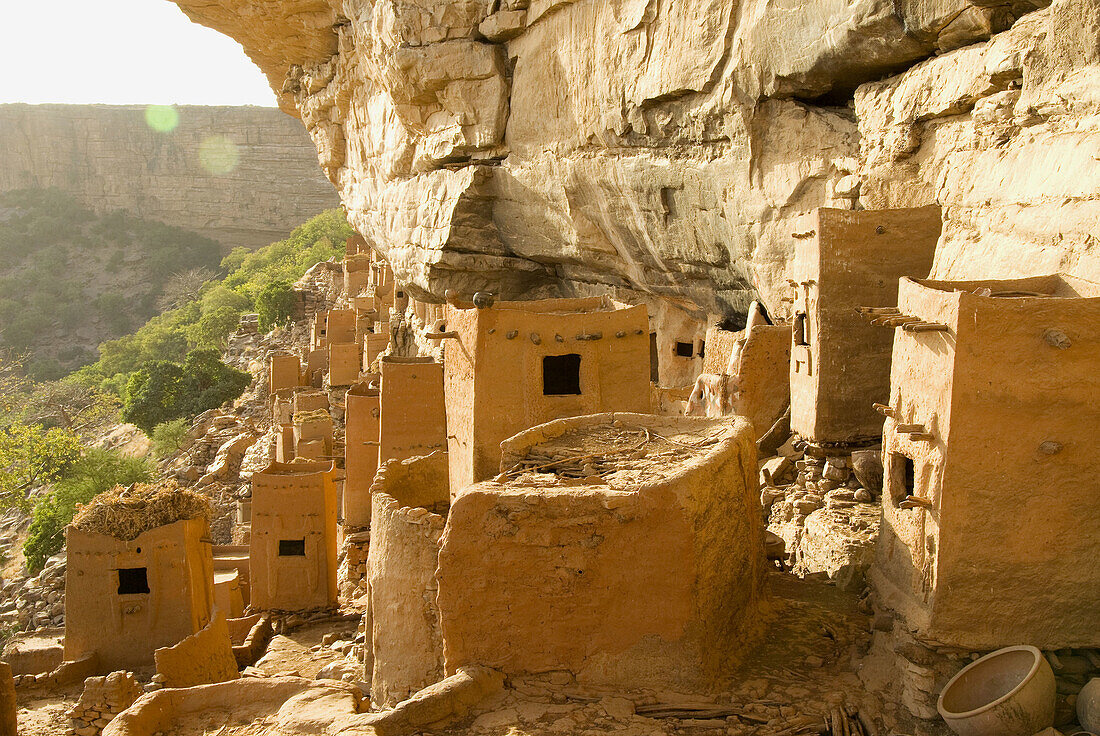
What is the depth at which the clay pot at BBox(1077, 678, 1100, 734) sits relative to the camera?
469cm

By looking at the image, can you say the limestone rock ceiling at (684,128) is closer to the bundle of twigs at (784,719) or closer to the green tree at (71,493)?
the bundle of twigs at (784,719)

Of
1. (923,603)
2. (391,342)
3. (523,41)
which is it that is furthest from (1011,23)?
(391,342)

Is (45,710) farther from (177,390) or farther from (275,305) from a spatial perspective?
(275,305)

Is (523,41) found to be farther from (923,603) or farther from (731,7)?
(923,603)

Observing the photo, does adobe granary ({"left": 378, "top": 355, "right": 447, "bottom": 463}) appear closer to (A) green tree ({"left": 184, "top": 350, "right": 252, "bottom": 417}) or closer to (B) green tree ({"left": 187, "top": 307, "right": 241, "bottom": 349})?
(A) green tree ({"left": 184, "top": 350, "right": 252, "bottom": 417})

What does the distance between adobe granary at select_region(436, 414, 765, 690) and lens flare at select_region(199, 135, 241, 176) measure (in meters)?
58.6

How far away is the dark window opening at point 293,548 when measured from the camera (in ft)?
35.6

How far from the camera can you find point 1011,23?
7.90m

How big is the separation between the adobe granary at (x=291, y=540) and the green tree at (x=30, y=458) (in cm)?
1738

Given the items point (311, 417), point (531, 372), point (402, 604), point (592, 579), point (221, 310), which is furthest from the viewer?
point (221, 310)

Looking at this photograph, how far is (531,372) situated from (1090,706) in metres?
4.95

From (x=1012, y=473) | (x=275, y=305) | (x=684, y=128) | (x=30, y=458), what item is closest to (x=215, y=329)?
(x=275, y=305)

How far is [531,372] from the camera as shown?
27.2 feet

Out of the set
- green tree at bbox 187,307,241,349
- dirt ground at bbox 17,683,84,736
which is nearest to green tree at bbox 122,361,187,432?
green tree at bbox 187,307,241,349
